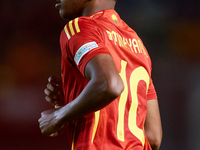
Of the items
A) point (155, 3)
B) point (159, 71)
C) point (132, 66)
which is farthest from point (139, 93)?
point (155, 3)

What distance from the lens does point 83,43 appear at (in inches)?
36.3

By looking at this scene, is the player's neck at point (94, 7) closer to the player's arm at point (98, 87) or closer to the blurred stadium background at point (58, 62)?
the player's arm at point (98, 87)

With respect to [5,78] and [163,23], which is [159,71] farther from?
[5,78]

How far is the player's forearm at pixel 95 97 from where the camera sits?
2.80 ft

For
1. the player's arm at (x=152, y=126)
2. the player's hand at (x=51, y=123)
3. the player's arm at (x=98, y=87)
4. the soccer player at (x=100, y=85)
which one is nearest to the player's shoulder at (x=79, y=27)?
the soccer player at (x=100, y=85)

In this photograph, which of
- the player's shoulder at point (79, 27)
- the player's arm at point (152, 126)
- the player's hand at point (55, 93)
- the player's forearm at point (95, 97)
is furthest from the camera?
the player's arm at point (152, 126)

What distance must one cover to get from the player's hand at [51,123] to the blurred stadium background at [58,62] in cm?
183

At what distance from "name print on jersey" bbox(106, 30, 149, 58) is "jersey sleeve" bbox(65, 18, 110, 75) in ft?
0.20

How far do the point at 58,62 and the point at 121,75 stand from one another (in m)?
2.00

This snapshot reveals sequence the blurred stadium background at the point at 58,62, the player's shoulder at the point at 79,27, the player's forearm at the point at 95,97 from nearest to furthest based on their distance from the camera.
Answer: the player's forearm at the point at 95,97 → the player's shoulder at the point at 79,27 → the blurred stadium background at the point at 58,62

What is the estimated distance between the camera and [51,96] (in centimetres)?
118

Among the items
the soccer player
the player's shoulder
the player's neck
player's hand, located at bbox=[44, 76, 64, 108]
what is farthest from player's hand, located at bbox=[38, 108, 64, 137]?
the player's neck

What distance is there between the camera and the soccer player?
88 cm

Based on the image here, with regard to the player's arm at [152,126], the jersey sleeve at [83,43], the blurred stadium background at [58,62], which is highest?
the jersey sleeve at [83,43]
